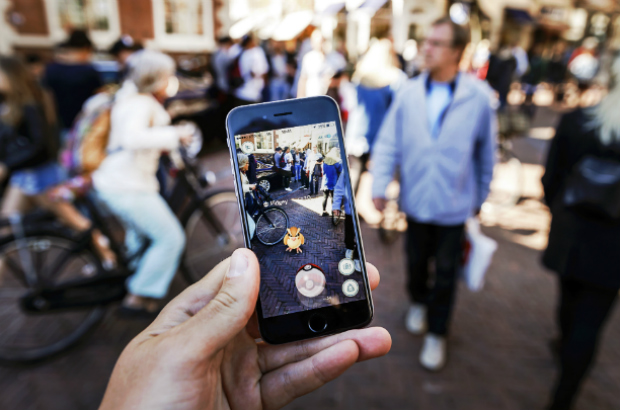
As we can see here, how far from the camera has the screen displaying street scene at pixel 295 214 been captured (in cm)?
133

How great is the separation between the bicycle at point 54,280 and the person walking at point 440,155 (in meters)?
1.67

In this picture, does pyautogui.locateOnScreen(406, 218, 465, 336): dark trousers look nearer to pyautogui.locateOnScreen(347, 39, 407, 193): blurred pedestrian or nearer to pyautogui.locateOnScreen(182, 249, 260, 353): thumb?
pyautogui.locateOnScreen(347, 39, 407, 193): blurred pedestrian

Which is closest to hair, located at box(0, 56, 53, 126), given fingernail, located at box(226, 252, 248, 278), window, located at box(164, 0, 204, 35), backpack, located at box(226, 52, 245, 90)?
fingernail, located at box(226, 252, 248, 278)

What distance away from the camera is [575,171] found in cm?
204

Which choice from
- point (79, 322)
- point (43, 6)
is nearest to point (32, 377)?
point (79, 322)

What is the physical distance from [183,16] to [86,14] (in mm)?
2845

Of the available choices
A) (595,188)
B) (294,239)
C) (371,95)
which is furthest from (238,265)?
(371,95)

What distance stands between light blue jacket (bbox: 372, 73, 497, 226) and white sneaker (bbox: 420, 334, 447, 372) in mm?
907

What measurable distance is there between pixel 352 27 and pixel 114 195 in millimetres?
19220

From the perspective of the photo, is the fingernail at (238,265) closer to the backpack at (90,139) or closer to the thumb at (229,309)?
the thumb at (229,309)

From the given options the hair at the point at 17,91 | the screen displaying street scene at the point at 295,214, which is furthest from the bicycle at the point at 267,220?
the hair at the point at 17,91

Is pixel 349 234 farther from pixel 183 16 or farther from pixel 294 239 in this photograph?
pixel 183 16

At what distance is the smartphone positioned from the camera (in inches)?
52.1

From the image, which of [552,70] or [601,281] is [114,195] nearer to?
[601,281]
